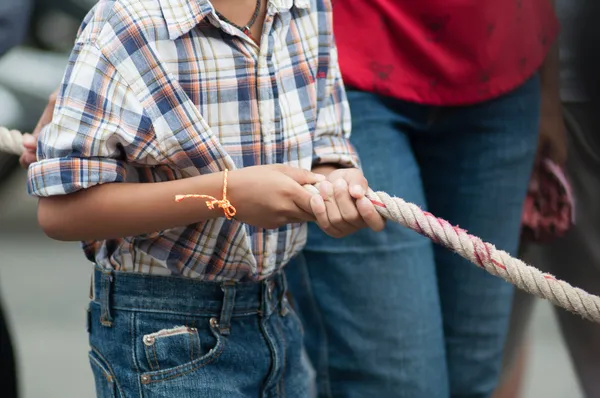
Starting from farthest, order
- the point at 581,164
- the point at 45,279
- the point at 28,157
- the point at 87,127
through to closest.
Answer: the point at 45,279 < the point at 581,164 < the point at 28,157 < the point at 87,127

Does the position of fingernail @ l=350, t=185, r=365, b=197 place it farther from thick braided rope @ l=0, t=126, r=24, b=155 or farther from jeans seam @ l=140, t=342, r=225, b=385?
thick braided rope @ l=0, t=126, r=24, b=155

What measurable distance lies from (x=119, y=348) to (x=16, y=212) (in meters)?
1.27

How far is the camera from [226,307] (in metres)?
0.98

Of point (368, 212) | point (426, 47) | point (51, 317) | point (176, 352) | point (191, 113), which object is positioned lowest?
point (51, 317)

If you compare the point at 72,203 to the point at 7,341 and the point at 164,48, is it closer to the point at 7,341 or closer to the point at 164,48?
the point at 164,48

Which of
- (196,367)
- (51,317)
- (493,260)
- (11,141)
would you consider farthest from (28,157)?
(51,317)

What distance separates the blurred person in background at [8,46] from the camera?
1.53m

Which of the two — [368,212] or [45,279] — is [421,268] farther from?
[45,279]

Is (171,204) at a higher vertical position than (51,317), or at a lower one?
higher

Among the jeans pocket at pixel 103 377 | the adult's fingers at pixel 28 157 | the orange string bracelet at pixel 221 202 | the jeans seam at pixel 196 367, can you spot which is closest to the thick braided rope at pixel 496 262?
the orange string bracelet at pixel 221 202

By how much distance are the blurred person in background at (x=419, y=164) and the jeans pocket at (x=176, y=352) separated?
29 cm

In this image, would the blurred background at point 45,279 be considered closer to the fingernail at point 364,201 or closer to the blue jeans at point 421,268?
the blue jeans at point 421,268

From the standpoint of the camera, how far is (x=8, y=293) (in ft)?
7.38

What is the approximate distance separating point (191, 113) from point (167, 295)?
208mm
